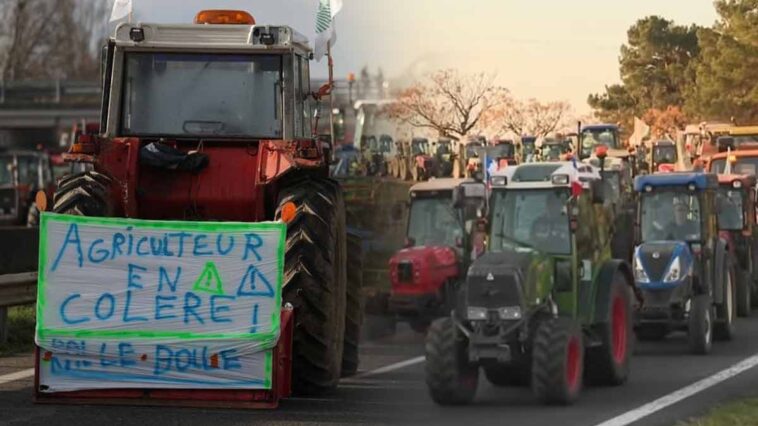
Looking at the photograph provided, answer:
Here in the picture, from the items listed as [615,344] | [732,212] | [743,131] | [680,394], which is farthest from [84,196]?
[743,131]

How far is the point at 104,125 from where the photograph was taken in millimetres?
13125

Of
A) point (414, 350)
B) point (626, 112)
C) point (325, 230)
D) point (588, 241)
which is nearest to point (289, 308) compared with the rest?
point (325, 230)

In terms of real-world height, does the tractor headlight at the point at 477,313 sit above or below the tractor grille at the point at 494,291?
below

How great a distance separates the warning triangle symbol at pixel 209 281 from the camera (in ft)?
37.9

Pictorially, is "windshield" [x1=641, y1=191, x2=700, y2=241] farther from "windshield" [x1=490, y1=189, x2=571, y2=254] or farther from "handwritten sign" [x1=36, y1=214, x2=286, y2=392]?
"handwritten sign" [x1=36, y1=214, x2=286, y2=392]

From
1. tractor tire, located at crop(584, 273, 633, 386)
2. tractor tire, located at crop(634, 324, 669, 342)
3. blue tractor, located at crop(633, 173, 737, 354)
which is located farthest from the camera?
tractor tire, located at crop(634, 324, 669, 342)

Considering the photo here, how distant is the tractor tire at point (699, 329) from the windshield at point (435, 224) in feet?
17.5

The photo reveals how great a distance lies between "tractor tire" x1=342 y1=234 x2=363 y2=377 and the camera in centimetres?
1327

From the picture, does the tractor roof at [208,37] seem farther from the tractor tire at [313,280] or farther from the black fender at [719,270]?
the black fender at [719,270]

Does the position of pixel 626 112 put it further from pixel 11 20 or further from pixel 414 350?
pixel 11 20

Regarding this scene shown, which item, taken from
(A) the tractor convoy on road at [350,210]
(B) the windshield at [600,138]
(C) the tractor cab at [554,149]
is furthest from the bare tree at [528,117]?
(B) the windshield at [600,138]

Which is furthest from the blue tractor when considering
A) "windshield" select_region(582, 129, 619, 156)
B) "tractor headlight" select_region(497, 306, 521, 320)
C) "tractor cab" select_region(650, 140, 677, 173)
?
"windshield" select_region(582, 129, 619, 156)

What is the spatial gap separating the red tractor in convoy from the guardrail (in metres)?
4.07

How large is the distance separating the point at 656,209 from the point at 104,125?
11.2m
